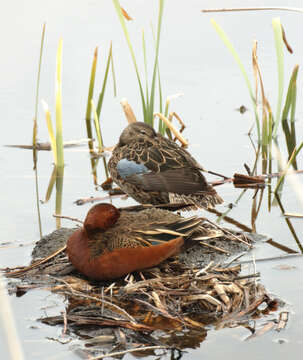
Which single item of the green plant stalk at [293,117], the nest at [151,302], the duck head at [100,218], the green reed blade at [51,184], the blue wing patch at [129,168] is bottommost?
the nest at [151,302]

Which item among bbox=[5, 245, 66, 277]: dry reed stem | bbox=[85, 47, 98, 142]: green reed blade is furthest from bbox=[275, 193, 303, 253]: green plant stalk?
bbox=[85, 47, 98, 142]: green reed blade

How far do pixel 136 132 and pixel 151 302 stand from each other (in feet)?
9.23

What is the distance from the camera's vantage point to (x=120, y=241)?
19.1 ft

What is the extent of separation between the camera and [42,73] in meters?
11.3

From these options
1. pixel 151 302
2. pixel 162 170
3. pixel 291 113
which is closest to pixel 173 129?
pixel 291 113

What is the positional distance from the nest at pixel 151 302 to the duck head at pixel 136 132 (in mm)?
1934

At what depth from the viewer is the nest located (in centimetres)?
494

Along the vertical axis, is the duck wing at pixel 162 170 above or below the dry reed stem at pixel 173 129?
below

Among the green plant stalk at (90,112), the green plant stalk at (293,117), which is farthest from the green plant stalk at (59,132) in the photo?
the green plant stalk at (293,117)

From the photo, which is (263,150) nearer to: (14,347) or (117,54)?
(117,54)

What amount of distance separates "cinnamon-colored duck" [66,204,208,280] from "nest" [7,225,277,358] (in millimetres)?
108

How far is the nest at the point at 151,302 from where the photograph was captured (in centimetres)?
494

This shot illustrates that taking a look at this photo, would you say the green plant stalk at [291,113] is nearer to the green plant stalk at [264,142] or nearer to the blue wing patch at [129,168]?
the green plant stalk at [264,142]

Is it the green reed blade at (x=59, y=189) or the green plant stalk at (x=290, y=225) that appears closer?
the green plant stalk at (x=290, y=225)
